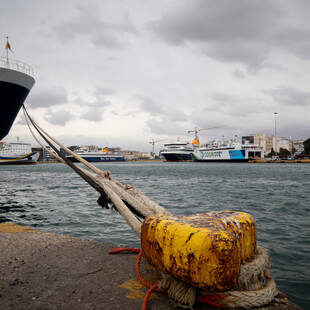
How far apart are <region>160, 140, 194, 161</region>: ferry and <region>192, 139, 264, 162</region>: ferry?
665 cm

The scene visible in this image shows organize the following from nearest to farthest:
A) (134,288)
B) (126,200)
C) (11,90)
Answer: (134,288), (126,200), (11,90)

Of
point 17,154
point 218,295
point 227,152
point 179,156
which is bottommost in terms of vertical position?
point 218,295

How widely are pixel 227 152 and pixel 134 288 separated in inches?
3177

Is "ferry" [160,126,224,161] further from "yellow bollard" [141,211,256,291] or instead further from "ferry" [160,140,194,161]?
"yellow bollard" [141,211,256,291]

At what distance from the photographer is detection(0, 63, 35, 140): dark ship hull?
1262cm

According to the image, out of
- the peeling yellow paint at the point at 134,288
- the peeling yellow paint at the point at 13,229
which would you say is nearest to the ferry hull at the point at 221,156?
the peeling yellow paint at the point at 13,229

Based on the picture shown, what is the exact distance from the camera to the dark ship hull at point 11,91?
12625 mm

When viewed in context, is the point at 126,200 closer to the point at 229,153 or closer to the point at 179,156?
the point at 229,153

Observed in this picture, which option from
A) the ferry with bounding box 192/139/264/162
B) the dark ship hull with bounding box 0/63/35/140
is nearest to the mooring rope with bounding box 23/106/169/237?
the dark ship hull with bounding box 0/63/35/140

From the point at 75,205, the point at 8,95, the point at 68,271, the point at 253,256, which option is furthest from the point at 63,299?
the point at 8,95

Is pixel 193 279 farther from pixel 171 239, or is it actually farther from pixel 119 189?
pixel 119 189

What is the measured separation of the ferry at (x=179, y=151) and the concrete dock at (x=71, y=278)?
94117 mm

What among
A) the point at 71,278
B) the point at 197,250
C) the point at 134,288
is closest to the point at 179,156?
the point at 71,278

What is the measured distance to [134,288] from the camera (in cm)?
237
